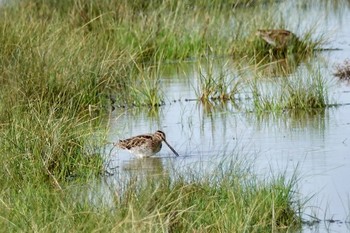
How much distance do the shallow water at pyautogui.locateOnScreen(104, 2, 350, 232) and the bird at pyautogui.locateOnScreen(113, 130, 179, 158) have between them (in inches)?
3.6

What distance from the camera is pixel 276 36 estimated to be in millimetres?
17141

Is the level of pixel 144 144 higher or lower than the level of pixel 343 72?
lower

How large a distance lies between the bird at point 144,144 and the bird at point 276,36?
6115 mm

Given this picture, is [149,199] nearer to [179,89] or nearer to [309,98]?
[309,98]

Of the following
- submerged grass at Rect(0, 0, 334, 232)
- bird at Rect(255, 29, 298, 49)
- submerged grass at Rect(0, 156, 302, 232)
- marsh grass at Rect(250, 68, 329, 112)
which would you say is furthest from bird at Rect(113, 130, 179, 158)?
bird at Rect(255, 29, 298, 49)

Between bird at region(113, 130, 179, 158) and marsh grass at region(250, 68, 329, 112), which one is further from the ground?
marsh grass at region(250, 68, 329, 112)

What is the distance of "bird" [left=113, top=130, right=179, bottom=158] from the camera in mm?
11047

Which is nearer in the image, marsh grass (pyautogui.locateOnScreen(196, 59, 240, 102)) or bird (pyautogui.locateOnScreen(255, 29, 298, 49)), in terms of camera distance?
marsh grass (pyautogui.locateOnScreen(196, 59, 240, 102))

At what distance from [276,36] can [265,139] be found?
5.48 meters

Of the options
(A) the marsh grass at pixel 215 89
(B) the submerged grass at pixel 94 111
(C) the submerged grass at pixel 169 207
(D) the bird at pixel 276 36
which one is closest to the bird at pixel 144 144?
(B) the submerged grass at pixel 94 111

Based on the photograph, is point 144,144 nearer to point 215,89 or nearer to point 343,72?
point 215,89

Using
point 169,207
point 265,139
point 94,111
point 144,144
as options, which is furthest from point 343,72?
point 169,207

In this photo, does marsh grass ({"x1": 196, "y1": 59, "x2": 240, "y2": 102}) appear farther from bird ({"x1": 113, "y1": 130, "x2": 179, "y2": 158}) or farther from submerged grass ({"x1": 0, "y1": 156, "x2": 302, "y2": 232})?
submerged grass ({"x1": 0, "y1": 156, "x2": 302, "y2": 232})

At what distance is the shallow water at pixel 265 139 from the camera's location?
31.2 ft
